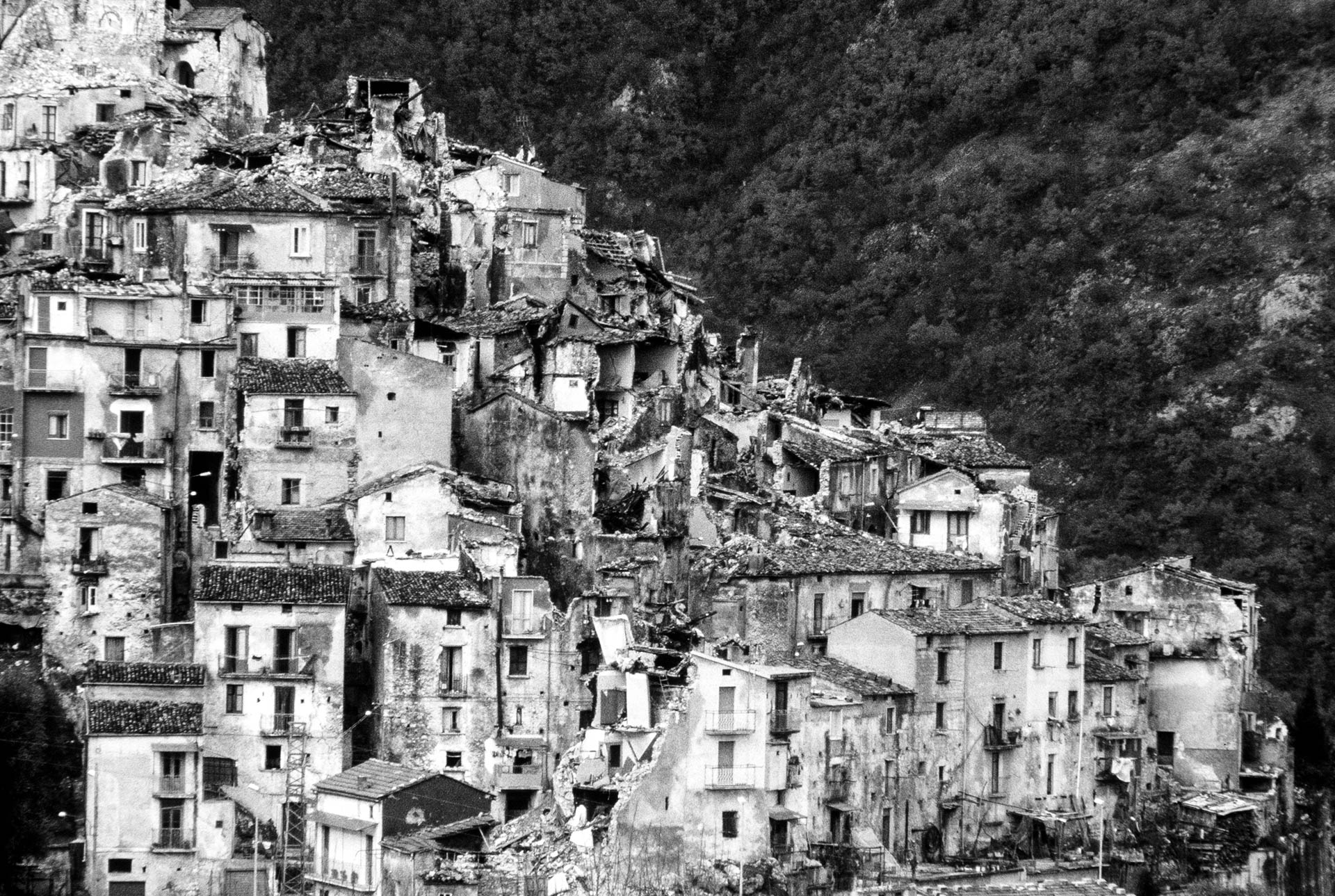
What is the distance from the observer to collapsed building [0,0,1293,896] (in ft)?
223

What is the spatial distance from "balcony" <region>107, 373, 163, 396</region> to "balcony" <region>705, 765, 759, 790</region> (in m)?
17.3

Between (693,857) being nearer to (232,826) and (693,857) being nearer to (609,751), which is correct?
(609,751)

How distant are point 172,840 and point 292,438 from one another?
433 inches

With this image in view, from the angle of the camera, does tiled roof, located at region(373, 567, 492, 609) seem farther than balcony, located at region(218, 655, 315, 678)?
Yes

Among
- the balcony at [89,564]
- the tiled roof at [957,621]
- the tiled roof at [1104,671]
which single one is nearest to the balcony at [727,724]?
the tiled roof at [957,621]

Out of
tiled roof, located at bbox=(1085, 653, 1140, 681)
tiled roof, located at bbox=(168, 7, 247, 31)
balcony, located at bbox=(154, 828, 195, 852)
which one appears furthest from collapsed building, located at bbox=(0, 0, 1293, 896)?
tiled roof, located at bbox=(168, 7, 247, 31)

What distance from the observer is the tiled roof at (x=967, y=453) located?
88.1 meters

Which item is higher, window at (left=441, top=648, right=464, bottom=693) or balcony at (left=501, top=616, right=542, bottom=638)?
balcony at (left=501, top=616, right=542, bottom=638)

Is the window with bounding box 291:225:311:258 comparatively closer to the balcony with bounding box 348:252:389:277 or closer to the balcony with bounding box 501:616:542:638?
the balcony with bounding box 348:252:389:277

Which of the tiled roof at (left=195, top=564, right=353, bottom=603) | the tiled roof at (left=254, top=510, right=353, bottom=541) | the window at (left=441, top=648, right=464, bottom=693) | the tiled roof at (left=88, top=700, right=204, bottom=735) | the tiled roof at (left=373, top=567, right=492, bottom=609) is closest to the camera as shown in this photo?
the tiled roof at (left=88, top=700, right=204, bottom=735)

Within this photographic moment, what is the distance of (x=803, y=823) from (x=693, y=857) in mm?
3245

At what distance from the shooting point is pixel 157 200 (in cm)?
7806

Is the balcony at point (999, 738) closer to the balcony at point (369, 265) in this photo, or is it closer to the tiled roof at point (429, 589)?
the tiled roof at point (429, 589)

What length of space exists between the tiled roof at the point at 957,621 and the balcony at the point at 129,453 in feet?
59.7
